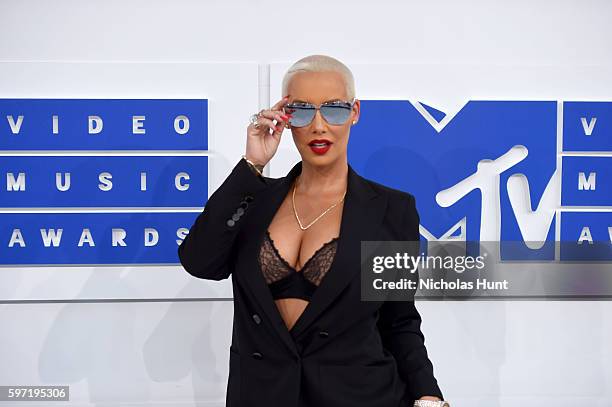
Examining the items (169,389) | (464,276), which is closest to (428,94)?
(464,276)

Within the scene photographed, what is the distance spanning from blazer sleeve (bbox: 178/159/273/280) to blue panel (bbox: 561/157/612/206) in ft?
5.91

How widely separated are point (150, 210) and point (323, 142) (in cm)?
128

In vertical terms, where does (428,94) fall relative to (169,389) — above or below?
above

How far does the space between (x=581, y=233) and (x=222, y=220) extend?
200 cm

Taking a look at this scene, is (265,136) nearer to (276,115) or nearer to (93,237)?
(276,115)

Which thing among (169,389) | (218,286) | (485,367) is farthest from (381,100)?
(169,389)

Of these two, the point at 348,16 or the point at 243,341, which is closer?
the point at 243,341

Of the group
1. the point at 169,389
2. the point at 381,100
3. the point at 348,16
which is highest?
the point at 348,16

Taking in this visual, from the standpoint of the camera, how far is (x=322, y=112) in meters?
1.92

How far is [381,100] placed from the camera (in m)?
2.96

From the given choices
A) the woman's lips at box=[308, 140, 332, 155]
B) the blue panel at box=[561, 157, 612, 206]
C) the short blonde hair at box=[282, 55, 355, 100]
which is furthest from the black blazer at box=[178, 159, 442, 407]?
the blue panel at box=[561, 157, 612, 206]

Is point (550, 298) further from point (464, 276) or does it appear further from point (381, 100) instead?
point (381, 100)

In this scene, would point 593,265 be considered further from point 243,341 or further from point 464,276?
point 243,341

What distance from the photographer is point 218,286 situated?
9.75 feet
